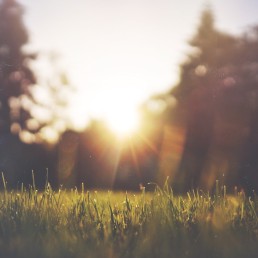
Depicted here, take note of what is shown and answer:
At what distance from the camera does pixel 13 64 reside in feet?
112

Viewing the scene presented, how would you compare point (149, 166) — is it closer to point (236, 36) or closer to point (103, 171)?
point (103, 171)

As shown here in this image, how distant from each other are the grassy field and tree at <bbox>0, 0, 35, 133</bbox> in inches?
1014

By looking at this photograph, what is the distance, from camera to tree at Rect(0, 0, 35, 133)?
30.1 m

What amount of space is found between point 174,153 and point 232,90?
28.3ft

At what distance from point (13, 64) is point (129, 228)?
1237 inches

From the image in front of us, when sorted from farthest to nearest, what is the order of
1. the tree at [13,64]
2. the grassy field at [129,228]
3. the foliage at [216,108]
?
the tree at [13,64] → the foliage at [216,108] → the grassy field at [129,228]

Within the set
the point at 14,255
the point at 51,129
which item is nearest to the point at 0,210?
the point at 14,255

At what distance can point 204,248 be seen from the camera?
381cm

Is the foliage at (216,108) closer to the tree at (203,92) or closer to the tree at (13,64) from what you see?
the tree at (203,92)

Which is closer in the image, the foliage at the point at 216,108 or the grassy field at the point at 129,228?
the grassy field at the point at 129,228

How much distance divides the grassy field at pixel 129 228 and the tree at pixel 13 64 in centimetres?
2576

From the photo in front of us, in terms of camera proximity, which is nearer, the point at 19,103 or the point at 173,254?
the point at 173,254

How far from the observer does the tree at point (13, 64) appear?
3014 cm

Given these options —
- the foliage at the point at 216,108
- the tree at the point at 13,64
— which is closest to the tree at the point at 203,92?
the foliage at the point at 216,108
